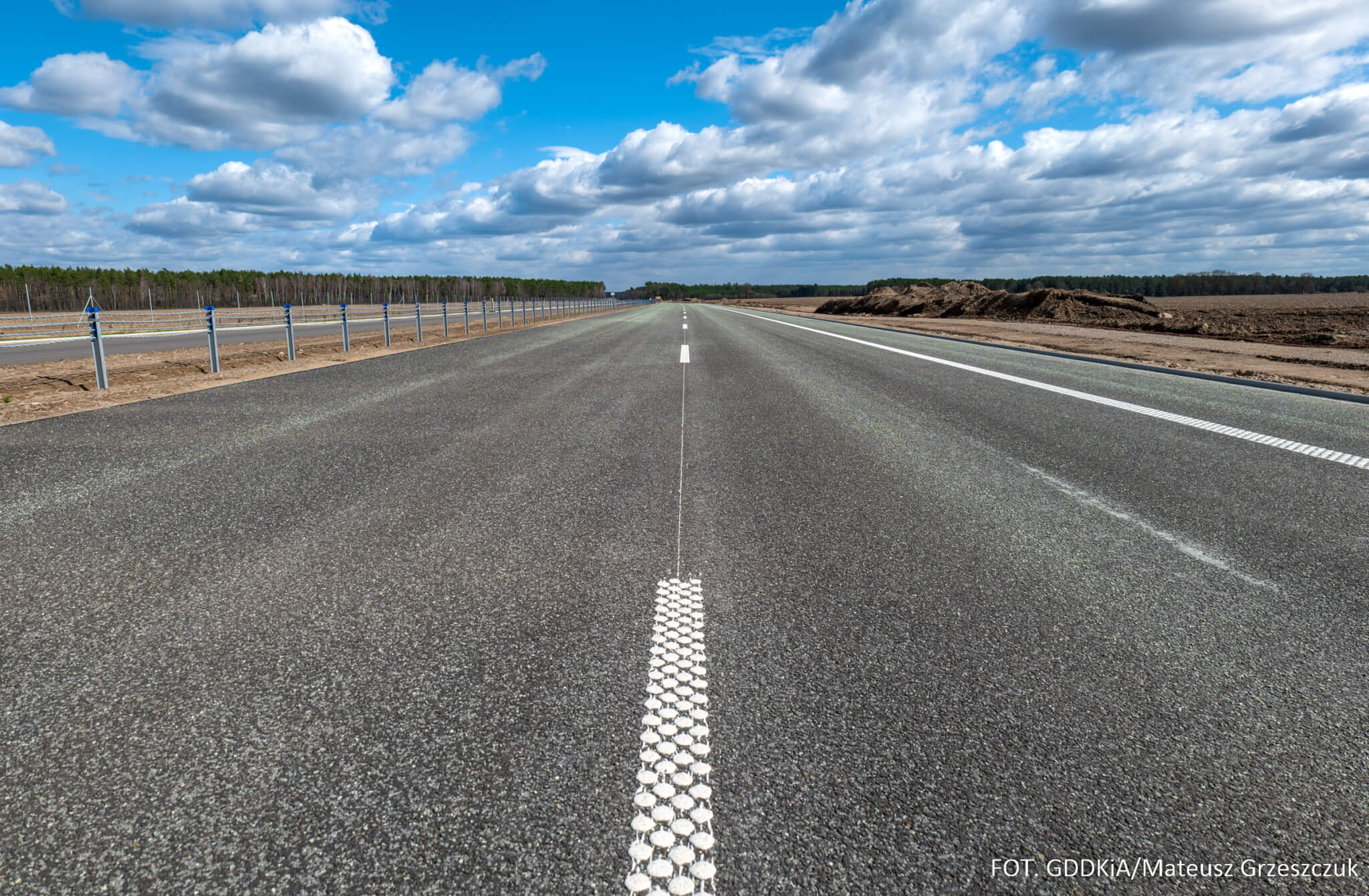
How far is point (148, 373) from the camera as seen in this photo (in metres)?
13.2

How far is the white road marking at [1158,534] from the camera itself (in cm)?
318

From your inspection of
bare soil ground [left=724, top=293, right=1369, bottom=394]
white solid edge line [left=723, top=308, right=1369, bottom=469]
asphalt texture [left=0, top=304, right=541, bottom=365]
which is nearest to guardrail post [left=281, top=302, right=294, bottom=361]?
asphalt texture [left=0, top=304, right=541, bottom=365]

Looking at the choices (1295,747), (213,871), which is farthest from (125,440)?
(1295,747)

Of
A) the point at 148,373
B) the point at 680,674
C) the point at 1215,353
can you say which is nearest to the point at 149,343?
the point at 148,373

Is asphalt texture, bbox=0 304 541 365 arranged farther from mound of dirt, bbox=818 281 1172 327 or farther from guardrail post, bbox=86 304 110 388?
mound of dirt, bbox=818 281 1172 327

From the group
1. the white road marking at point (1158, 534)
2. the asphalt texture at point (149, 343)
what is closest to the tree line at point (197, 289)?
the asphalt texture at point (149, 343)

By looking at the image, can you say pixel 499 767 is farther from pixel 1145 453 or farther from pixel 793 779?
pixel 1145 453

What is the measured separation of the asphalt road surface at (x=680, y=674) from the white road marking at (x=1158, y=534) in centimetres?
3

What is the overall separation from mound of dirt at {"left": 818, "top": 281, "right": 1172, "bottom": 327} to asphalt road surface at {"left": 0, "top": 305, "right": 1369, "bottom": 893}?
33.0 meters

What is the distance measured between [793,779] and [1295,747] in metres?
1.48

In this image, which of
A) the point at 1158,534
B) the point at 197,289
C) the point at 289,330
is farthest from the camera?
the point at 197,289

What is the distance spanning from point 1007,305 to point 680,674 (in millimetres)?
47572

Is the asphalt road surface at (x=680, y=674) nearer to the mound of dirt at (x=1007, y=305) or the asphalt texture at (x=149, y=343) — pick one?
the asphalt texture at (x=149, y=343)

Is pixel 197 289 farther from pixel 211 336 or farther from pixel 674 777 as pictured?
pixel 674 777
